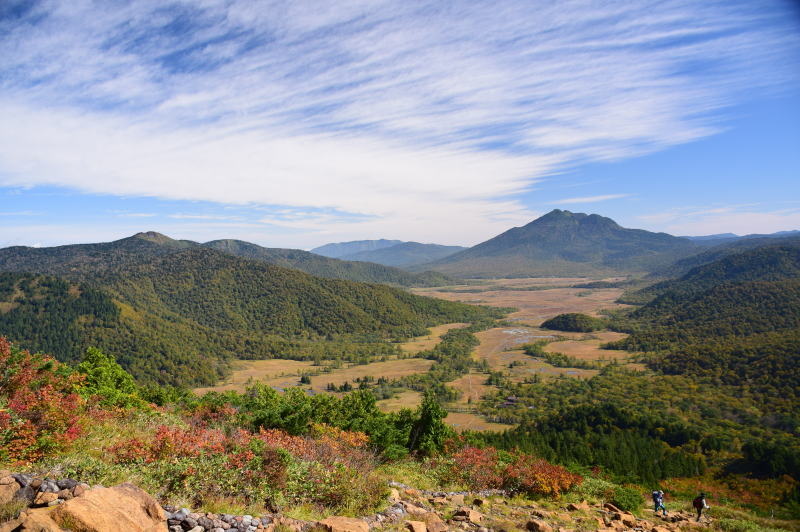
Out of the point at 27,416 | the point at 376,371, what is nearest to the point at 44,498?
the point at 27,416

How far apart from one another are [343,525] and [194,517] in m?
3.56

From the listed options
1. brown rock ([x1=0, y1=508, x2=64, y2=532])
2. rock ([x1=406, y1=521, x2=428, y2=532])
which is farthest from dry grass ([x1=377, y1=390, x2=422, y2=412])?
brown rock ([x1=0, y1=508, x2=64, y2=532])

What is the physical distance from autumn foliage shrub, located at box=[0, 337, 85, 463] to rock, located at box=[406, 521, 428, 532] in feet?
33.8

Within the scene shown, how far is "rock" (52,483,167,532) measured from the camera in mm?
7441

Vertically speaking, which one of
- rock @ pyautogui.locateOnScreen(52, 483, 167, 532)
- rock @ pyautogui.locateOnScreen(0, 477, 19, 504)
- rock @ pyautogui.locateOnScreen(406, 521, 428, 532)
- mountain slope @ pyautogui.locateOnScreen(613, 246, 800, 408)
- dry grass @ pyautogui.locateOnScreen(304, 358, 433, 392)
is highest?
rock @ pyautogui.locateOnScreen(0, 477, 19, 504)

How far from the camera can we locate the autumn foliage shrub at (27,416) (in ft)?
33.7

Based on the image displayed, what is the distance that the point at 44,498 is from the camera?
7.84 meters

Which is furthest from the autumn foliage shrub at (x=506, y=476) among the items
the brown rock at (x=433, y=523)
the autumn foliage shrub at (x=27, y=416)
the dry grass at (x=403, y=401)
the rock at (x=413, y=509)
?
the dry grass at (x=403, y=401)

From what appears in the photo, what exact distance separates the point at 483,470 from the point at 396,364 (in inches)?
4777

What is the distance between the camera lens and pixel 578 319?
192625mm

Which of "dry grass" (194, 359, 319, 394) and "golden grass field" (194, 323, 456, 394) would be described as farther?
"dry grass" (194, 359, 319, 394)

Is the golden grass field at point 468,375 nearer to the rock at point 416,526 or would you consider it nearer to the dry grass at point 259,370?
the dry grass at point 259,370

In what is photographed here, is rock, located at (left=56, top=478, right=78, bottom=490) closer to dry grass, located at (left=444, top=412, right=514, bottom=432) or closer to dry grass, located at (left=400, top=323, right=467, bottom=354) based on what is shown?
dry grass, located at (left=444, top=412, right=514, bottom=432)

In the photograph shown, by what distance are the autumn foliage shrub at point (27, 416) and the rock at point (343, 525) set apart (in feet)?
26.5
